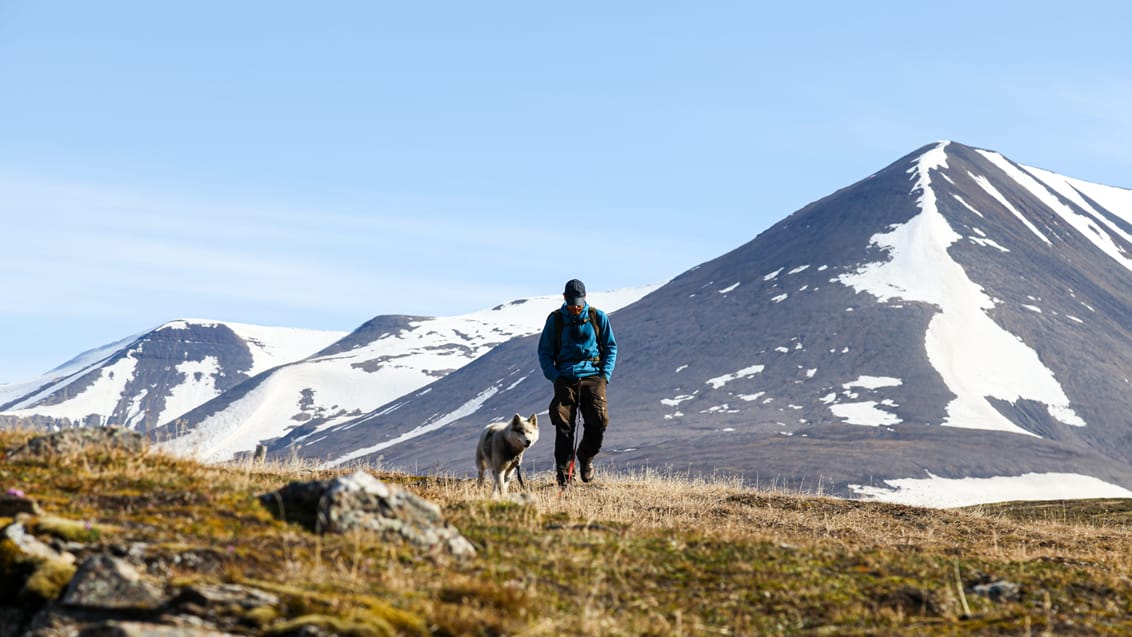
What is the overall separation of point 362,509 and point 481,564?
1.08m

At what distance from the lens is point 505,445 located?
16.6 metres

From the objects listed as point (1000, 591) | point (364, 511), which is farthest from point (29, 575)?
Answer: point (1000, 591)

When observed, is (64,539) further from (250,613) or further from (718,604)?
(718,604)

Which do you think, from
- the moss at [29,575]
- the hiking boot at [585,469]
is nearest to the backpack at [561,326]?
the hiking boot at [585,469]

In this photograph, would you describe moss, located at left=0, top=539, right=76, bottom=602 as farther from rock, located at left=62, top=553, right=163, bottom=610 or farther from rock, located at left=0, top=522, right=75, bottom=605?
rock, located at left=62, top=553, right=163, bottom=610

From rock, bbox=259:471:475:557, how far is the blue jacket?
8.08 m

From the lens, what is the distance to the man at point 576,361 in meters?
17.2

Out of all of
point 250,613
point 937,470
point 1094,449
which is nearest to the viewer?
point 250,613

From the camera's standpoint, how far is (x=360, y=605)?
6.75m

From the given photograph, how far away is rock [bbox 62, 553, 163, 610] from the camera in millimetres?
6473

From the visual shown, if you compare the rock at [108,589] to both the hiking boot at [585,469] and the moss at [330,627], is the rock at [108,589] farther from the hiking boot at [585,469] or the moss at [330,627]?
the hiking boot at [585,469]

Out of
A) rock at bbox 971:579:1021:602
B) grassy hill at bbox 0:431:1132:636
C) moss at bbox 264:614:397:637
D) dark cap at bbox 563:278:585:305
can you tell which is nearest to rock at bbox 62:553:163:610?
grassy hill at bbox 0:431:1132:636

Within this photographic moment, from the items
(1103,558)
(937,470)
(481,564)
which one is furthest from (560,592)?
(937,470)

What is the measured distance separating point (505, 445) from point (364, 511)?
7.60 m
